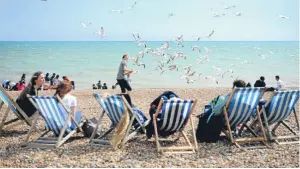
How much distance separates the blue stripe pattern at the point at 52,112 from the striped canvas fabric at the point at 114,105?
1.75 feet

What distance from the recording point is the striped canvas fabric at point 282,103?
232 inches

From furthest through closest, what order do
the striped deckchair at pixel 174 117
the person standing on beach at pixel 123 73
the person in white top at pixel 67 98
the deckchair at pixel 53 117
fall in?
the person standing on beach at pixel 123 73, the person in white top at pixel 67 98, the deckchair at pixel 53 117, the striped deckchair at pixel 174 117

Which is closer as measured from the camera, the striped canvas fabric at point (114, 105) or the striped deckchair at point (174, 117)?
the striped deckchair at point (174, 117)

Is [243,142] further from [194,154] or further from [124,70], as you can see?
[124,70]

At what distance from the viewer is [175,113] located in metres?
5.52

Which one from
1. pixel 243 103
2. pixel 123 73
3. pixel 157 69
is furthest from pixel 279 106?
pixel 157 69

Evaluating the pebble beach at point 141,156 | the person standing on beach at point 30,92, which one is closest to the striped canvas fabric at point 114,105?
the pebble beach at point 141,156

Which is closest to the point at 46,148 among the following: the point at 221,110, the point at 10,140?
the point at 10,140

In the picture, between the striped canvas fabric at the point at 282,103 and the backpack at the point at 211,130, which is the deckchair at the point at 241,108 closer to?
the backpack at the point at 211,130

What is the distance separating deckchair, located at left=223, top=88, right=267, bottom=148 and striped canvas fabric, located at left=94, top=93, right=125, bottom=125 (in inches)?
55.1

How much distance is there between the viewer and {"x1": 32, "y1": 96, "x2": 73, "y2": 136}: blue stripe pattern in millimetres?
5748

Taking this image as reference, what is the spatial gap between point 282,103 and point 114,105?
2309 mm

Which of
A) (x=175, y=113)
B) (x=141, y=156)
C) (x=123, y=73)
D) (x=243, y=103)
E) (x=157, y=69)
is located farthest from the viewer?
(x=157, y=69)

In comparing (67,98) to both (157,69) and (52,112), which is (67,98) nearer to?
(52,112)
